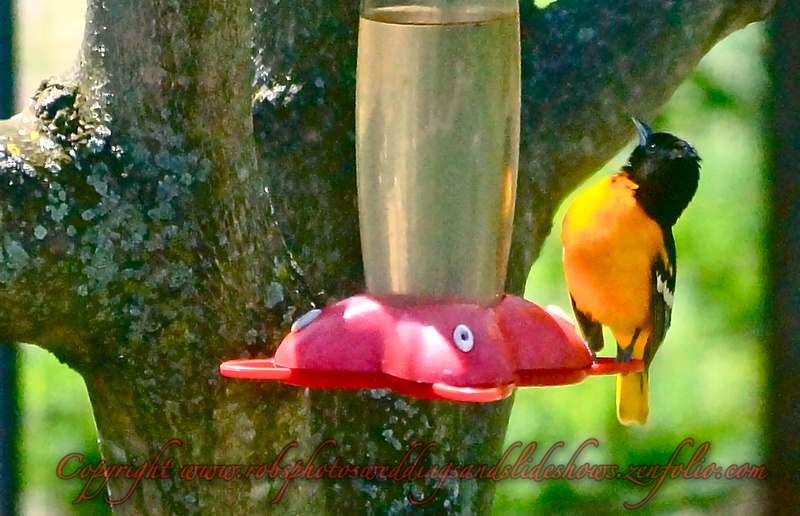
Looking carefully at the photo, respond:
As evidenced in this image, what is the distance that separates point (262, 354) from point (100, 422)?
1.32ft

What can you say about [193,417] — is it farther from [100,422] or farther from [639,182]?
[639,182]

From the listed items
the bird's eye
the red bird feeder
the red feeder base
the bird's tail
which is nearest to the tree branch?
the red bird feeder

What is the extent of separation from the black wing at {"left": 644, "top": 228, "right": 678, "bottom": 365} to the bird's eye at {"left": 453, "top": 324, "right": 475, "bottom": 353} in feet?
4.94

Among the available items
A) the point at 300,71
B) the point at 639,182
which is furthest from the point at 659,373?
the point at 300,71

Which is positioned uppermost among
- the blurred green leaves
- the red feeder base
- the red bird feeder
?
the red bird feeder

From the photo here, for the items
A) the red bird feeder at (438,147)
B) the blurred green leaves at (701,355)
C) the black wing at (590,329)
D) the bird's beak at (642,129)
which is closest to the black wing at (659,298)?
the black wing at (590,329)

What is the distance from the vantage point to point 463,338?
49.1 inches

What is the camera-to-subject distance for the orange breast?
2557mm

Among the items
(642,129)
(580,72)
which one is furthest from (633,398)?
(580,72)

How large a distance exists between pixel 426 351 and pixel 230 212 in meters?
0.56

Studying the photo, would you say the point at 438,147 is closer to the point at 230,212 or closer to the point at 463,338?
the point at 230,212

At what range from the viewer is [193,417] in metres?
1.63

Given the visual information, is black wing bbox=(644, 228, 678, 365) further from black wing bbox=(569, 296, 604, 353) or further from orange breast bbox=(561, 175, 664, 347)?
black wing bbox=(569, 296, 604, 353)

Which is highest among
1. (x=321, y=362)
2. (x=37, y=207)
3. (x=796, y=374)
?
(x=37, y=207)
